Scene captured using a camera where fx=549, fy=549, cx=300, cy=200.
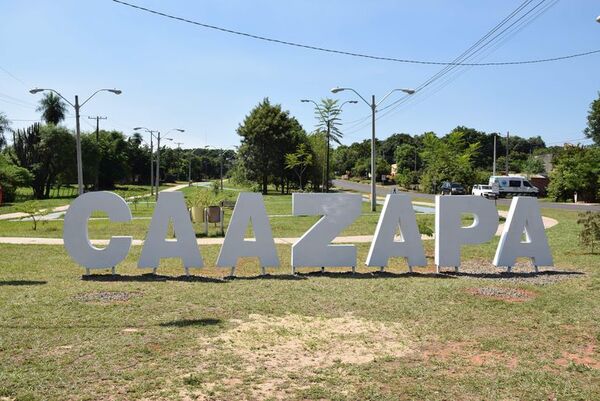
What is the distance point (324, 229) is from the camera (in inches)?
502

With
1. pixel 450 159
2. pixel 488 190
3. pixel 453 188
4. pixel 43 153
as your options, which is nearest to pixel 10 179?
pixel 43 153

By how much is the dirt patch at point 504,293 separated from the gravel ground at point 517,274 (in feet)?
3.93

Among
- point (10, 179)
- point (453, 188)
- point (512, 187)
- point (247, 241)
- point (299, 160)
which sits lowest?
point (247, 241)

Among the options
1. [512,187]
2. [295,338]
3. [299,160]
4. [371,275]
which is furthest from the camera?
[299,160]

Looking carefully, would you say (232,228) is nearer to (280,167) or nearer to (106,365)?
(106,365)

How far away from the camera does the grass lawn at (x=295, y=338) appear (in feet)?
19.0

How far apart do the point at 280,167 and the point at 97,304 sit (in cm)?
5635

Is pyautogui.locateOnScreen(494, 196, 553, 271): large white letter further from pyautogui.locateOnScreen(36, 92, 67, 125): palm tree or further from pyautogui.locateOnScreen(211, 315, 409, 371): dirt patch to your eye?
pyautogui.locateOnScreen(36, 92, 67, 125): palm tree

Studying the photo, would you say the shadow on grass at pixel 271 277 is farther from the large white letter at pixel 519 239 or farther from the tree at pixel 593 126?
the tree at pixel 593 126

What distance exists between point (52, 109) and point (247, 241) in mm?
77815

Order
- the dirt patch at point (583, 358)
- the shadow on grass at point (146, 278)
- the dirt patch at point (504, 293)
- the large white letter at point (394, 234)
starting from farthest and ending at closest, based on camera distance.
→ the large white letter at point (394, 234) → the shadow on grass at point (146, 278) → the dirt patch at point (504, 293) → the dirt patch at point (583, 358)

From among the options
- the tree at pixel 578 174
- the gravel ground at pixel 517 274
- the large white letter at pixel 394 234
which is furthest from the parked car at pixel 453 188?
the large white letter at pixel 394 234

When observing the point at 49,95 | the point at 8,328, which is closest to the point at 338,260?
the point at 8,328

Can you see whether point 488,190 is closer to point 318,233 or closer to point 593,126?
point 593,126
